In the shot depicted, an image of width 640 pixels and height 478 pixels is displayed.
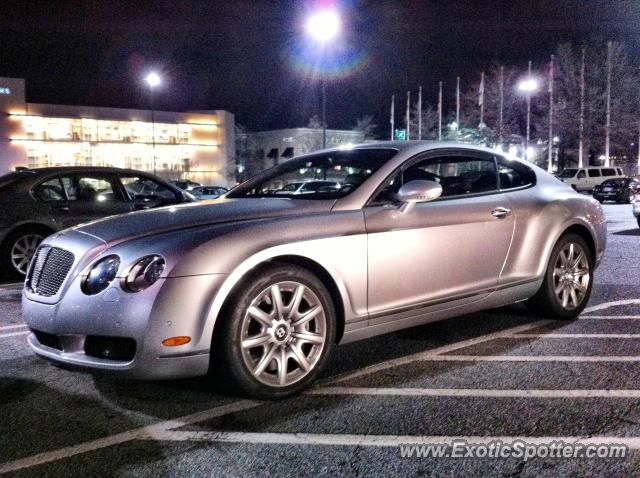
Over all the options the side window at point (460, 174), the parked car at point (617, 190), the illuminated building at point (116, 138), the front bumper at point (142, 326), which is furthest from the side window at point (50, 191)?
the illuminated building at point (116, 138)

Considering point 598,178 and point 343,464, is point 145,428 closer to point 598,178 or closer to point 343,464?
point 343,464

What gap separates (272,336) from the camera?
3752mm

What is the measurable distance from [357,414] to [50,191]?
637 centimetres

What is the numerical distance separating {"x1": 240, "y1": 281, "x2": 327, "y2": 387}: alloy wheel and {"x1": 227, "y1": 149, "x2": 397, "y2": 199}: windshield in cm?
80

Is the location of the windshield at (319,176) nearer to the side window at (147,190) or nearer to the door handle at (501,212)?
the door handle at (501,212)

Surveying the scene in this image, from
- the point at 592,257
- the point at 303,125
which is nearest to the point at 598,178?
the point at 592,257

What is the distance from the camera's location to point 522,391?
3865mm

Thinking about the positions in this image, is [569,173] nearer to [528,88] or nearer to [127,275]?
[528,88]

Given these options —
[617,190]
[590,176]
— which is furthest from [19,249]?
[590,176]

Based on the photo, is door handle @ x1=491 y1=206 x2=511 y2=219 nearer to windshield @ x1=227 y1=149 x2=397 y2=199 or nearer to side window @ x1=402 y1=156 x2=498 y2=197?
side window @ x1=402 y1=156 x2=498 y2=197

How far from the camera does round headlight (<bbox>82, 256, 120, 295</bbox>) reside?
350cm

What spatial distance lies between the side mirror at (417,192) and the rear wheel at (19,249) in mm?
5685

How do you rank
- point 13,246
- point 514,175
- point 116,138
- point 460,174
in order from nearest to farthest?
point 460,174
point 514,175
point 13,246
point 116,138

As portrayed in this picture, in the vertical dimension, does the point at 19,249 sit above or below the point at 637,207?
below
